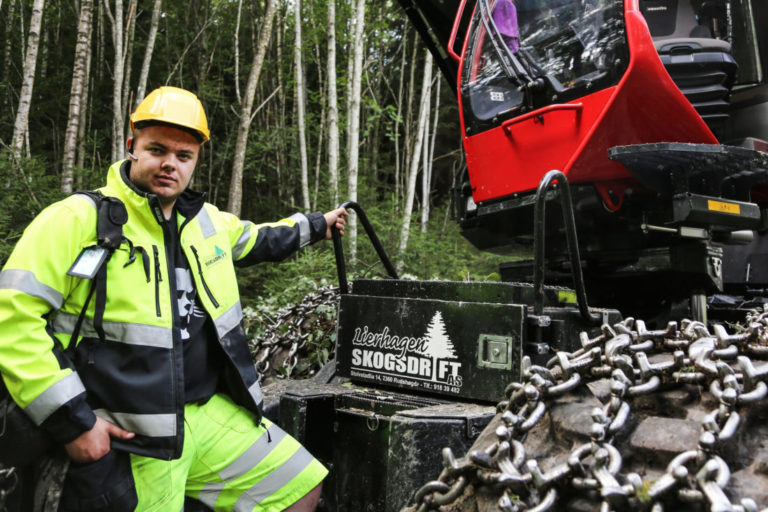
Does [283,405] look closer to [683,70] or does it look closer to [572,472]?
[572,472]

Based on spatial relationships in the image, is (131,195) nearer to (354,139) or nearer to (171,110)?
(171,110)

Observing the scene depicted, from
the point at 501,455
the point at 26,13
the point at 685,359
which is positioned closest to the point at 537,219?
the point at 685,359

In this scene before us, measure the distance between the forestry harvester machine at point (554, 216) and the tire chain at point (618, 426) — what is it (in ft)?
2.20

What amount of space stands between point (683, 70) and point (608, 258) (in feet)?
3.95

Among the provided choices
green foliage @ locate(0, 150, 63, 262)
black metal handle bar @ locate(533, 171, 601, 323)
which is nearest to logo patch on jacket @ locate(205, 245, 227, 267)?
black metal handle bar @ locate(533, 171, 601, 323)

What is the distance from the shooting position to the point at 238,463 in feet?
8.20

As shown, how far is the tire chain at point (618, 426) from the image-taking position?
1.30 metres

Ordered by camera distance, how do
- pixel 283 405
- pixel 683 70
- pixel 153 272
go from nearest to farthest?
pixel 153 272, pixel 283 405, pixel 683 70

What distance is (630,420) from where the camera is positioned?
158 cm

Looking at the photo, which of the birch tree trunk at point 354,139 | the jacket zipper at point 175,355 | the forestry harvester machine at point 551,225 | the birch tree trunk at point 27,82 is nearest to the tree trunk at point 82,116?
the birch tree trunk at point 27,82

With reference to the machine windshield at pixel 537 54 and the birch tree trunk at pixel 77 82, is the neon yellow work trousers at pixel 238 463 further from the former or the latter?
the birch tree trunk at pixel 77 82

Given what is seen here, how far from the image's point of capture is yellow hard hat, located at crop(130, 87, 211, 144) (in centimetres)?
241

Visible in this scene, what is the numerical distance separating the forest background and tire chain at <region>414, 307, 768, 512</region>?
8.91 m

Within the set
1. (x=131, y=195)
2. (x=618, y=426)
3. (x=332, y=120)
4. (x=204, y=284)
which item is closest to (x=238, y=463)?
(x=204, y=284)
